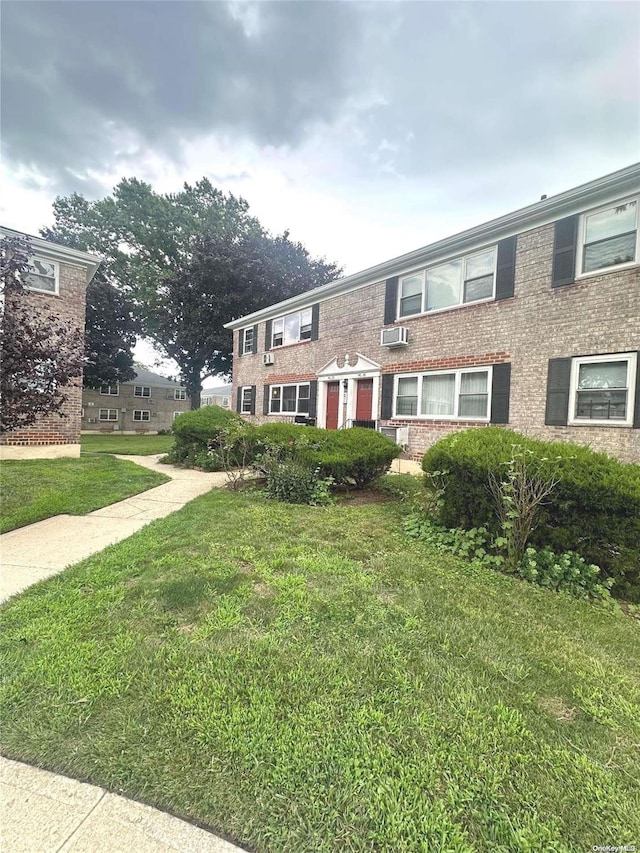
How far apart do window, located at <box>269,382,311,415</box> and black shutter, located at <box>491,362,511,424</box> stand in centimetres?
672

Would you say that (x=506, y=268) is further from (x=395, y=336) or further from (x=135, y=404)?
(x=135, y=404)

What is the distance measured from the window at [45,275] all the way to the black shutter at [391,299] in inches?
391

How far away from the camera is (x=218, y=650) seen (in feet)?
7.16

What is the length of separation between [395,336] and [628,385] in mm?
5495

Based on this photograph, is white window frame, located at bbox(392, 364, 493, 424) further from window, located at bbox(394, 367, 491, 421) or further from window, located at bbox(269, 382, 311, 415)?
window, located at bbox(269, 382, 311, 415)

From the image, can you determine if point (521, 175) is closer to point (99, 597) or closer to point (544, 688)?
point (544, 688)

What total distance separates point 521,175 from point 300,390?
9173 mm

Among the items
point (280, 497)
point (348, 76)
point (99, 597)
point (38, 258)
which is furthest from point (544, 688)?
point (38, 258)

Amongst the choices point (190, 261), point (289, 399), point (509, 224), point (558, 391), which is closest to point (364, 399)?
point (289, 399)

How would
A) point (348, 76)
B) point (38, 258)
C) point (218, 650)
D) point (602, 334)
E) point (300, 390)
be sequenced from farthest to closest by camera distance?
point (300, 390), point (38, 258), point (348, 76), point (602, 334), point (218, 650)

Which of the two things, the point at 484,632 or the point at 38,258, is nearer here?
the point at 484,632

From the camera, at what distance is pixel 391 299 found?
1118cm

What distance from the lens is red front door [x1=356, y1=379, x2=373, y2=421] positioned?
11836 millimetres

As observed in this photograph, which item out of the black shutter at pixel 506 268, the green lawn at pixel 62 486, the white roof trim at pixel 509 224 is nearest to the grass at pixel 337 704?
the green lawn at pixel 62 486
